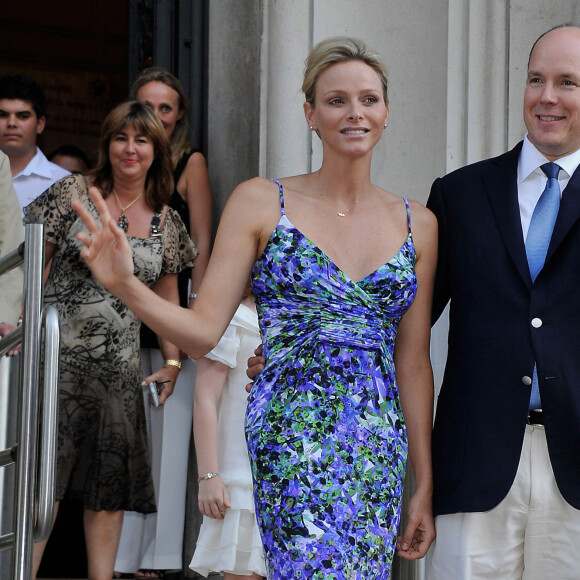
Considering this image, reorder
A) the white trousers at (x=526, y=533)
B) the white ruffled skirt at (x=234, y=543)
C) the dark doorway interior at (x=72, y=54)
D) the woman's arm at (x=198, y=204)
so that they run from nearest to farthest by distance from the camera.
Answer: the white trousers at (x=526, y=533)
the white ruffled skirt at (x=234, y=543)
the woman's arm at (x=198, y=204)
the dark doorway interior at (x=72, y=54)

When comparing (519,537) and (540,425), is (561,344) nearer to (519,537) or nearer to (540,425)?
(540,425)

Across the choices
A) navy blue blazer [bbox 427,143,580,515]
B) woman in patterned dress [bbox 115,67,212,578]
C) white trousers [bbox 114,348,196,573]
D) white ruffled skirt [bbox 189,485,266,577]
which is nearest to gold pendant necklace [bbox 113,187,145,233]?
woman in patterned dress [bbox 115,67,212,578]

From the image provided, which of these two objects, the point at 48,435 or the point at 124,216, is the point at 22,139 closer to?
the point at 124,216

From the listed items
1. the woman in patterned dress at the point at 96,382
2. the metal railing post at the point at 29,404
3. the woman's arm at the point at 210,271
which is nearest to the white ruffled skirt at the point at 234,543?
the woman in patterned dress at the point at 96,382

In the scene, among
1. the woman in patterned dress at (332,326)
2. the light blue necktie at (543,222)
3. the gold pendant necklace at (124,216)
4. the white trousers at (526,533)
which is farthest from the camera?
the gold pendant necklace at (124,216)

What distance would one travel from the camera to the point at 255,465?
9.58ft

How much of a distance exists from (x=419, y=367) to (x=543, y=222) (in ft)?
1.63

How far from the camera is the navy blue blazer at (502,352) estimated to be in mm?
2943

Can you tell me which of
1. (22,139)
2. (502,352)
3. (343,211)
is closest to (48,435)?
(343,211)

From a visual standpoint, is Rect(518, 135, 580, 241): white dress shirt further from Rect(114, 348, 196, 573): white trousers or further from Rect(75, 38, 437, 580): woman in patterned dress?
Rect(114, 348, 196, 573): white trousers

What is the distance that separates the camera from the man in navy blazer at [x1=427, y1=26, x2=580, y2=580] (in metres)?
2.94

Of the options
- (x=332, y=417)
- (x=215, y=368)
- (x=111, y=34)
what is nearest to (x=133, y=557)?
(x=215, y=368)

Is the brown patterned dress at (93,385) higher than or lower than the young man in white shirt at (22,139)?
lower

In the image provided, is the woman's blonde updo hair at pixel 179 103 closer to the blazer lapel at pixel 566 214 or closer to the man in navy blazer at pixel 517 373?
the man in navy blazer at pixel 517 373
